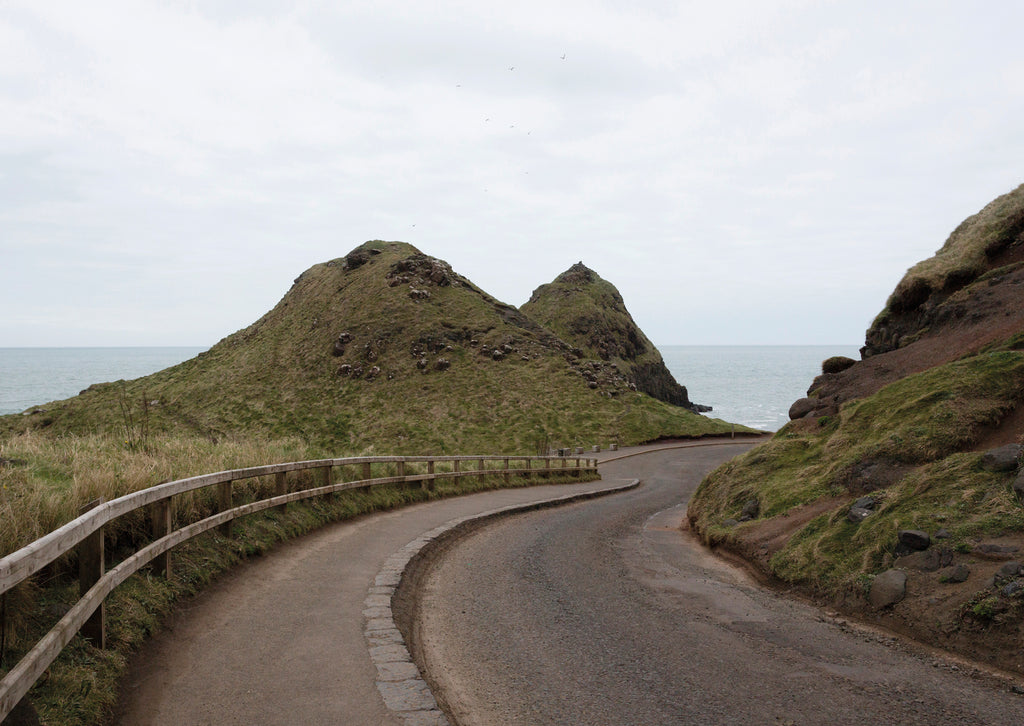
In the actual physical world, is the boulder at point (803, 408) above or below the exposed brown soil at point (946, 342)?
below

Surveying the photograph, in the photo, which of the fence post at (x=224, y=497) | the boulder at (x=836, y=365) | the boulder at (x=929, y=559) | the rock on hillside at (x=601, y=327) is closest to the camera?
the boulder at (x=929, y=559)

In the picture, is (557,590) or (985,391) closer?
(557,590)

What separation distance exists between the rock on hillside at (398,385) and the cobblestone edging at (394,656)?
38805 mm

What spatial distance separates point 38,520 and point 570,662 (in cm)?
478

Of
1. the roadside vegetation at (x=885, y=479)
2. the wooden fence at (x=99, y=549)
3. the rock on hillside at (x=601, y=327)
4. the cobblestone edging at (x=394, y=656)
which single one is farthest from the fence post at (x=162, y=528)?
the rock on hillside at (x=601, y=327)

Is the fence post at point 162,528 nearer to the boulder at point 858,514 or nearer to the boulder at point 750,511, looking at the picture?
the boulder at point 858,514

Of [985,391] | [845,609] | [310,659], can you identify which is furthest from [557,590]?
[985,391]

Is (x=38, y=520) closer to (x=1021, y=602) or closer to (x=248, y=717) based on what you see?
(x=248, y=717)

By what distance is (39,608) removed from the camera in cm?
504

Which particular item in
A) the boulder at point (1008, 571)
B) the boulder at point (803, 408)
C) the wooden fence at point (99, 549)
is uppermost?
the boulder at point (803, 408)

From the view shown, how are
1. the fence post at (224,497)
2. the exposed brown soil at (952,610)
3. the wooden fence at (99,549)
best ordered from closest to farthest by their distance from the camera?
the wooden fence at (99,549) → the exposed brown soil at (952,610) → the fence post at (224,497)

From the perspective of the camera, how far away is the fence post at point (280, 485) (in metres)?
11.7

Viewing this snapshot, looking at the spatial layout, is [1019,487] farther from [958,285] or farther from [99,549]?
[958,285]

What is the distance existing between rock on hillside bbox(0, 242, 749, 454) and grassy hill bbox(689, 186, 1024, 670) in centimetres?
3466
